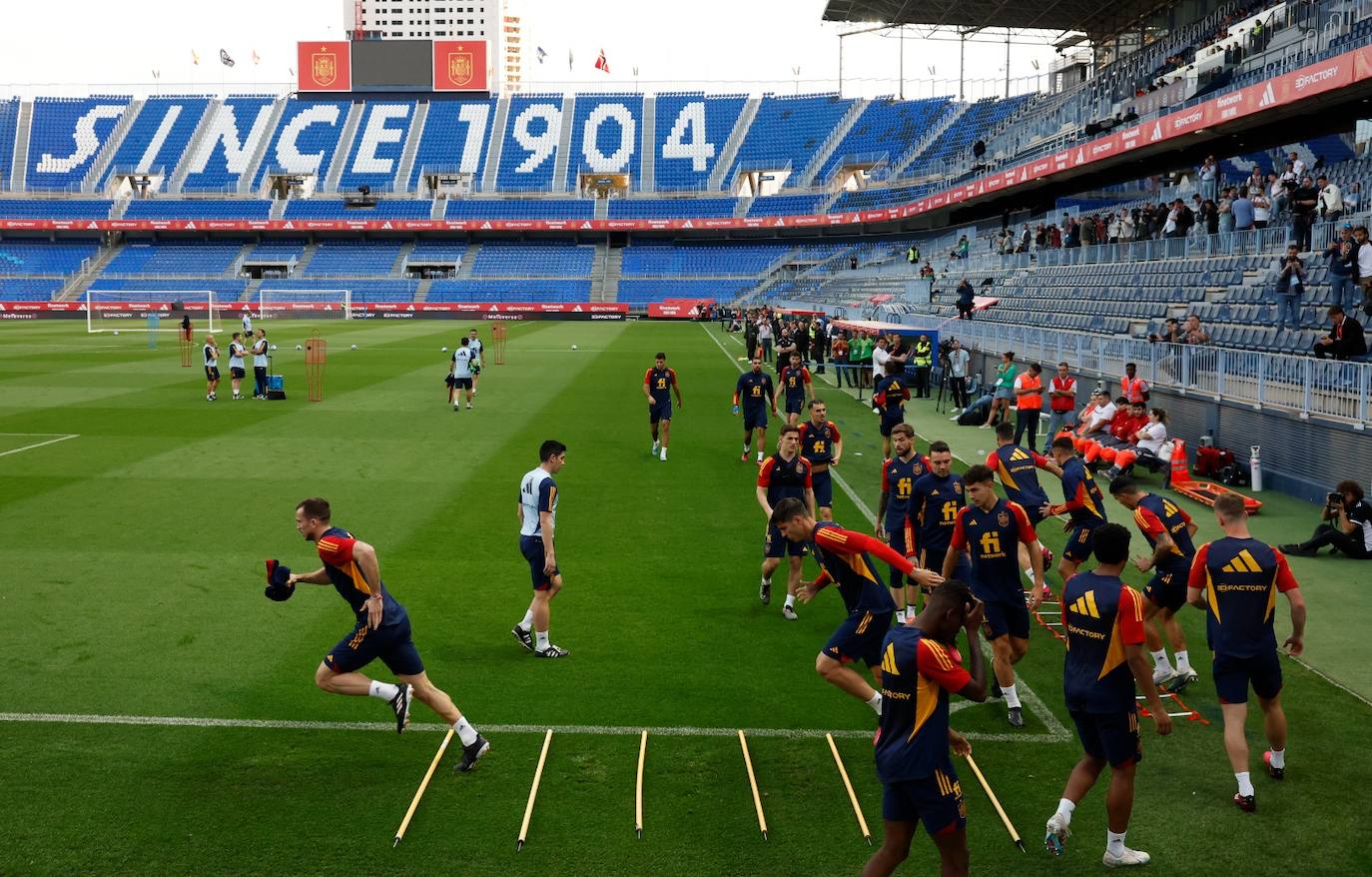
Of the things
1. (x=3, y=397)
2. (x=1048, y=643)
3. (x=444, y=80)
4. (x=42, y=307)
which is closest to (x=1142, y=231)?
(x=1048, y=643)

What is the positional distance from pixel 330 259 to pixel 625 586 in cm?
8221

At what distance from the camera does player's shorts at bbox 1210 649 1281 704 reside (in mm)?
7219

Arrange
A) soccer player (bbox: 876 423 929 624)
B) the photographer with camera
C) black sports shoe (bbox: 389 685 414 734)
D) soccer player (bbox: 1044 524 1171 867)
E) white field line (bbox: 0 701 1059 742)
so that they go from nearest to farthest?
1. soccer player (bbox: 1044 524 1171 867)
2. black sports shoe (bbox: 389 685 414 734)
3. white field line (bbox: 0 701 1059 742)
4. soccer player (bbox: 876 423 929 624)
5. the photographer with camera

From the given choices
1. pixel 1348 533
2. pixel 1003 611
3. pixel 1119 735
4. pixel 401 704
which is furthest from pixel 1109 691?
pixel 1348 533

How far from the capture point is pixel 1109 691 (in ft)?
21.2

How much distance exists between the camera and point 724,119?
95812mm

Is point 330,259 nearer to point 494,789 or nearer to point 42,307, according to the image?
point 42,307

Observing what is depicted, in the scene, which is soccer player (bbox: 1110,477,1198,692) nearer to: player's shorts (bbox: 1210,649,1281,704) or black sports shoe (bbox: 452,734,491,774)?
player's shorts (bbox: 1210,649,1281,704)

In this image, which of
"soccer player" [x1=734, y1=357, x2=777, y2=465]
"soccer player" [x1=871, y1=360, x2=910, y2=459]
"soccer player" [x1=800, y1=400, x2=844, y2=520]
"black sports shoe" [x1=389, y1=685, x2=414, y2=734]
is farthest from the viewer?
"soccer player" [x1=871, y1=360, x2=910, y2=459]

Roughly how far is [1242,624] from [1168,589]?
169 centimetres

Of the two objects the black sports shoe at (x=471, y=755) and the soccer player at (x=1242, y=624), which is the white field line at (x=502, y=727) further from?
the soccer player at (x=1242, y=624)

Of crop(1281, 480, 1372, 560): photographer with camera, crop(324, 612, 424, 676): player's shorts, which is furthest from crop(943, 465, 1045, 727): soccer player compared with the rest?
crop(1281, 480, 1372, 560): photographer with camera

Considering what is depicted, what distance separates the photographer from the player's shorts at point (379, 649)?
784cm

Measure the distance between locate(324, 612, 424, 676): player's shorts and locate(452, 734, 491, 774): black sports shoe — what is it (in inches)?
26.5
